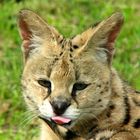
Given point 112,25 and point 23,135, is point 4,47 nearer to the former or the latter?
point 23,135

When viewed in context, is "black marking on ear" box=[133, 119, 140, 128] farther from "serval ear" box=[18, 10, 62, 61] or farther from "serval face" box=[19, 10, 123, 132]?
"serval ear" box=[18, 10, 62, 61]

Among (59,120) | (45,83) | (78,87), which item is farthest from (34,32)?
(59,120)

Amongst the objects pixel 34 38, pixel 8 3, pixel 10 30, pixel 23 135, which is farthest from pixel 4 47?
pixel 34 38

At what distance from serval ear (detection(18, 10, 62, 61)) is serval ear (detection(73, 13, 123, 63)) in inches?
8.4

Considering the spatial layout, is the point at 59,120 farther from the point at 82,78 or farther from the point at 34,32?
the point at 34,32

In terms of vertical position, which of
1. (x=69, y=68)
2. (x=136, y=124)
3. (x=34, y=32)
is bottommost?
(x=136, y=124)

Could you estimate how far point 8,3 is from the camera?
11.7 meters

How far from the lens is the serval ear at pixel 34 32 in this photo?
24.4 feet

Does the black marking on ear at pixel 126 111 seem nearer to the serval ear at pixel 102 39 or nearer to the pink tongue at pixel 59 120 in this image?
the serval ear at pixel 102 39

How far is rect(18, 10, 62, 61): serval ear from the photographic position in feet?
24.4

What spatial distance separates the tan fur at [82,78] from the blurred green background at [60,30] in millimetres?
1434

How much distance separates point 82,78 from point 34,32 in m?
0.62

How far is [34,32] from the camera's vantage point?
7.52 m

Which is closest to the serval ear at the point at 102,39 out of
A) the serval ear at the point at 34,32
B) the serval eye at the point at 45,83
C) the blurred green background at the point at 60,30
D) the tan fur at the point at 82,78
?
the tan fur at the point at 82,78
